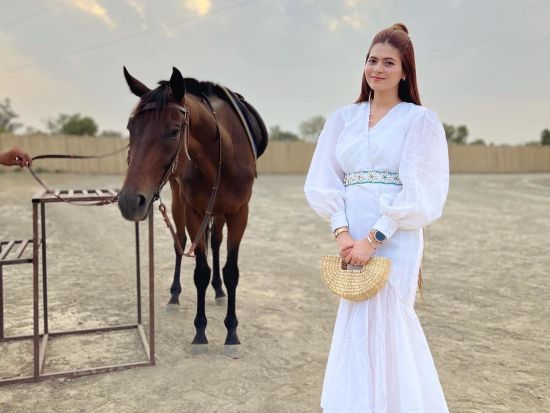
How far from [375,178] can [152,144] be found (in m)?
1.27

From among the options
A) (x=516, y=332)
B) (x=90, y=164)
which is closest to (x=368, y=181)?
(x=516, y=332)

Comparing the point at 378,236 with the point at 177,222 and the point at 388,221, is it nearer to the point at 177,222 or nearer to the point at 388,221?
the point at 388,221

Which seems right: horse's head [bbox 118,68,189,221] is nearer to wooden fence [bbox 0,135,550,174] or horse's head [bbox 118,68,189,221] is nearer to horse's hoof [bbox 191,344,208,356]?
horse's hoof [bbox 191,344,208,356]

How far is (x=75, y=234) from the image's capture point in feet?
27.0

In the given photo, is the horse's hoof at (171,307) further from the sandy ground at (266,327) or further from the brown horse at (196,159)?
the brown horse at (196,159)

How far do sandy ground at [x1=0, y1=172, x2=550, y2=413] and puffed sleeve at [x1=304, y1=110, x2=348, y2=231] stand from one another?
133 centimetres

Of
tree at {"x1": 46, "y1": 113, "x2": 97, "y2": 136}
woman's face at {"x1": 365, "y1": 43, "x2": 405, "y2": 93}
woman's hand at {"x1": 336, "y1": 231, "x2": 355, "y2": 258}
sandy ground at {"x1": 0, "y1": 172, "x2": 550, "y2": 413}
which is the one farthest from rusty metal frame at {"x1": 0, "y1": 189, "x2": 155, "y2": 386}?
tree at {"x1": 46, "y1": 113, "x2": 97, "y2": 136}

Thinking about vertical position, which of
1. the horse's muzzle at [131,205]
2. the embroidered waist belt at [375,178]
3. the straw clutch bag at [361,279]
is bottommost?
the straw clutch bag at [361,279]

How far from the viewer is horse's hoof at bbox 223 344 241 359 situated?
3.50 metres

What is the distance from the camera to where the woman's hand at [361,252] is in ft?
6.31

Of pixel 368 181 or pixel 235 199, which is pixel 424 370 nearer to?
pixel 368 181

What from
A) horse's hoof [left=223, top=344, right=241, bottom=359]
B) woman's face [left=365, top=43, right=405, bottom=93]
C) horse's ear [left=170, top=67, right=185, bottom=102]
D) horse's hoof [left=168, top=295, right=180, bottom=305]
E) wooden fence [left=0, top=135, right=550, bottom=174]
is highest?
wooden fence [left=0, top=135, right=550, bottom=174]

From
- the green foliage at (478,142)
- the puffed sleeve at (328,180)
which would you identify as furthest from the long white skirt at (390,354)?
the green foliage at (478,142)

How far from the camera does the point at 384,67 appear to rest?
1.95 m
